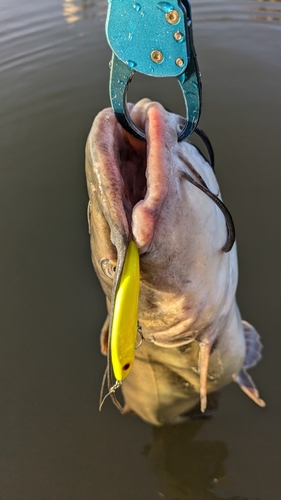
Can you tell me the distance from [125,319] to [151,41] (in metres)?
0.78

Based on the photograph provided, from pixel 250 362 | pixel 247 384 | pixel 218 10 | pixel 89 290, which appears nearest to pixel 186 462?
pixel 247 384

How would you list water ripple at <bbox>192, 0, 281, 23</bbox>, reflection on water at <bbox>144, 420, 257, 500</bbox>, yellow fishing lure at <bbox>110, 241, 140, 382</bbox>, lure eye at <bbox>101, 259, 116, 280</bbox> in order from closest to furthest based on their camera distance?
yellow fishing lure at <bbox>110, 241, 140, 382</bbox> < lure eye at <bbox>101, 259, 116, 280</bbox> < reflection on water at <bbox>144, 420, 257, 500</bbox> < water ripple at <bbox>192, 0, 281, 23</bbox>

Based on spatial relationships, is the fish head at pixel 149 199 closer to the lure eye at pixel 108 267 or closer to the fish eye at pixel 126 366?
the lure eye at pixel 108 267

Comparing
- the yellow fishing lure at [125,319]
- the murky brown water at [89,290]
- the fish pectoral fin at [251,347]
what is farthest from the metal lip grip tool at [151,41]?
the murky brown water at [89,290]

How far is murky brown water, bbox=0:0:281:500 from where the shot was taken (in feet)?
8.15

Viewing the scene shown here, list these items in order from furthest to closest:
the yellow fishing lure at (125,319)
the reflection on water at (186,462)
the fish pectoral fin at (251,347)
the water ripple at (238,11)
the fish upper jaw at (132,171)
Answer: the water ripple at (238,11) < the fish pectoral fin at (251,347) < the reflection on water at (186,462) < the fish upper jaw at (132,171) < the yellow fishing lure at (125,319)

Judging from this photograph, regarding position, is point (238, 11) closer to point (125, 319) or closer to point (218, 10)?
point (218, 10)

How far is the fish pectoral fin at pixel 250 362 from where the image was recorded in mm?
2498

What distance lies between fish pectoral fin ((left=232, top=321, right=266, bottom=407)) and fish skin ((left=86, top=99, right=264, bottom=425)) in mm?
537

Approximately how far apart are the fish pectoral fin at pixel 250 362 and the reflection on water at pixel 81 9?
597 cm

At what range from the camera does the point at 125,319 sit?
3.26 feet

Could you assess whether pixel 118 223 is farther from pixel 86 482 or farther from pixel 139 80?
pixel 139 80

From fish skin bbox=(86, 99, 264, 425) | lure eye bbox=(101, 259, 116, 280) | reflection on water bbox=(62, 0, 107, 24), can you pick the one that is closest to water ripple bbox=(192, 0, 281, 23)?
reflection on water bbox=(62, 0, 107, 24)

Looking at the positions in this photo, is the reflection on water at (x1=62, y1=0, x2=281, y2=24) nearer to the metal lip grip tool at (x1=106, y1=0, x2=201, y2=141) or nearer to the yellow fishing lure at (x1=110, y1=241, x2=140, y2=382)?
the metal lip grip tool at (x1=106, y1=0, x2=201, y2=141)
